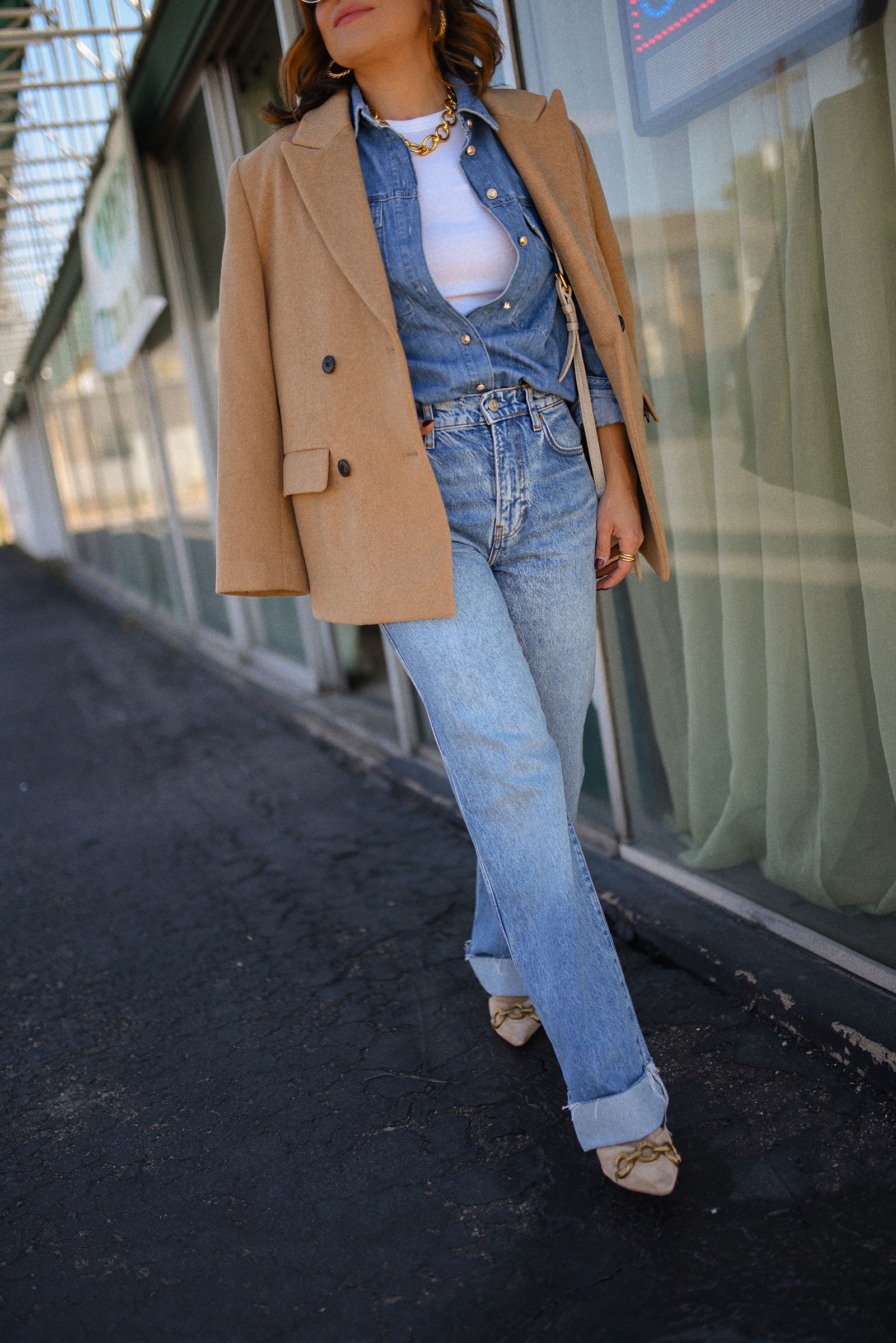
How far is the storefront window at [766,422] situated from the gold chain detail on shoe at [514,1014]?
65 centimetres

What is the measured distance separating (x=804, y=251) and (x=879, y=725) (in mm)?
915

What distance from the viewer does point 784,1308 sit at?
59.0 inches

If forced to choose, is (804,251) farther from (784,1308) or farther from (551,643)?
(784,1308)

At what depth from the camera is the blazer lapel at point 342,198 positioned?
5.38ft

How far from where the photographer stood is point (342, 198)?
168cm

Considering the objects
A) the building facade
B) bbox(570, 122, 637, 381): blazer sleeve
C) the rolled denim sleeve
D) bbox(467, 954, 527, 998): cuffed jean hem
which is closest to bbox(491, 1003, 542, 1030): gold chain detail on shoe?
bbox(467, 954, 527, 998): cuffed jean hem

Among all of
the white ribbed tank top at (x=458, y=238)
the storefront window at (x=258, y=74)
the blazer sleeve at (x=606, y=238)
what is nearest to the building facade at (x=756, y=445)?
the blazer sleeve at (x=606, y=238)

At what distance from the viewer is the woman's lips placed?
1.70m

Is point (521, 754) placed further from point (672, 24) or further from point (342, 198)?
point (672, 24)

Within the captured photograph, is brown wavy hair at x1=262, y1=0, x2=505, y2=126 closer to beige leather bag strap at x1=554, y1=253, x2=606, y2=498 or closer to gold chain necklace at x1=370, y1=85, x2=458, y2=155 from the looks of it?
gold chain necklace at x1=370, y1=85, x2=458, y2=155

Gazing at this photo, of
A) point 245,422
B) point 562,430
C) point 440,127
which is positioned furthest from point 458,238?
point 245,422

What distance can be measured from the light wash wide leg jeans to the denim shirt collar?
1.57ft

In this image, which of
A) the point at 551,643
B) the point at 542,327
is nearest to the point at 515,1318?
the point at 551,643

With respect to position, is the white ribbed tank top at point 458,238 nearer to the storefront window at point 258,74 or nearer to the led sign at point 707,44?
the led sign at point 707,44
